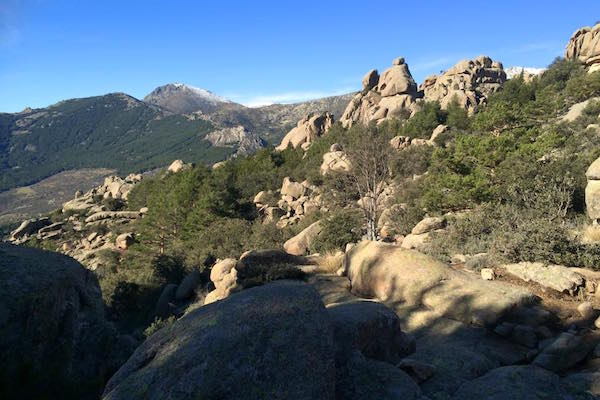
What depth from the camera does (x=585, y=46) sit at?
6769cm

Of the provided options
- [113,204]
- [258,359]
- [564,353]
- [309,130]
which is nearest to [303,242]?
[564,353]

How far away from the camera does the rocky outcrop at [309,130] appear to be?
77.1m

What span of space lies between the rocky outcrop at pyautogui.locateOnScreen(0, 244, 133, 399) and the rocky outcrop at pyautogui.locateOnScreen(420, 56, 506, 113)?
6679 cm

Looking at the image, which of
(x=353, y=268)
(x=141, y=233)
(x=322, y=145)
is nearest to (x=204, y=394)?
(x=353, y=268)

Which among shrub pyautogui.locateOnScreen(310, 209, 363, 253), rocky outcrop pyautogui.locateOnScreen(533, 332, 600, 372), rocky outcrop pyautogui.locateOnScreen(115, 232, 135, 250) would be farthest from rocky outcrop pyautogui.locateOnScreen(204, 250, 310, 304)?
rocky outcrop pyautogui.locateOnScreen(115, 232, 135, 250)

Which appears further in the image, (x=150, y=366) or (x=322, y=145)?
(x=322, y=145)

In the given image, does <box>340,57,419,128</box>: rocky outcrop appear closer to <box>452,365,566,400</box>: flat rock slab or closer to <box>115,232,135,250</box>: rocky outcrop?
<box>115,232,135,250</box>: rocky outcrop

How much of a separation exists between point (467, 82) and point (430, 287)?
76540mm

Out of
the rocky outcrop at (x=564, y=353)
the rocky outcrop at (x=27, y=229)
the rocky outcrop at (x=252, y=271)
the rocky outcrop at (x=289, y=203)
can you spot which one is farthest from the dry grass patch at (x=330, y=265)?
the rocky outcrop at (x=27, y=229)

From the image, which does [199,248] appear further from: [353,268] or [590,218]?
[590,218]

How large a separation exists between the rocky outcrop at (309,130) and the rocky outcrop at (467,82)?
20668 millimetres

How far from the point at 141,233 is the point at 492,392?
125 ft

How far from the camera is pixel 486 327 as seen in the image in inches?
318

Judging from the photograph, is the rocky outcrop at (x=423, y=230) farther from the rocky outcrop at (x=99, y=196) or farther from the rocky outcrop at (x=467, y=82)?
the rocky outcrop at (x=99, y=196)
